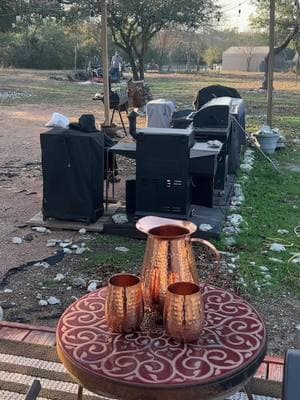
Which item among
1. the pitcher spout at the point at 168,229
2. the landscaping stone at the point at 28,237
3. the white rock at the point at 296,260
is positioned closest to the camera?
the pitcher spout at the point at 168,229

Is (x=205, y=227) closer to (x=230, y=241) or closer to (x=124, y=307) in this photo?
(x=230, y=241)

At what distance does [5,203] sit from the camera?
5.55 m

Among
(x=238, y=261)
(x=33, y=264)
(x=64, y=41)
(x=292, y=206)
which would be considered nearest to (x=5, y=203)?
(x=33, y=264)

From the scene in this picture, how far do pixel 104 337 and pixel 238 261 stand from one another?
2621 mm

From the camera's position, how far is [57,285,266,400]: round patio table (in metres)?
1.43

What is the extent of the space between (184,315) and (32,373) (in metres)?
1.26

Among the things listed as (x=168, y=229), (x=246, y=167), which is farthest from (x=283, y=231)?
(x=168, y=229)

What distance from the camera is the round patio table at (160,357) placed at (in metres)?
1.43

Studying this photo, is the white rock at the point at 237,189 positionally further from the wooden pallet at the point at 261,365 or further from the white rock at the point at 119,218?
the wooden pallet at the point at 261,365

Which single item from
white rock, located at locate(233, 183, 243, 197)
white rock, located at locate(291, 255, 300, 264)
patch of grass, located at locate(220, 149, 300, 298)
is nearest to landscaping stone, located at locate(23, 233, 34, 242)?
patch of grass, located at locate(220, 149, 300, 298)

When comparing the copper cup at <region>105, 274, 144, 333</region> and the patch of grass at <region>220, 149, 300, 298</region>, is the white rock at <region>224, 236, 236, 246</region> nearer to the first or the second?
the patch of grass at <region>220, 149, 300, 298</region>

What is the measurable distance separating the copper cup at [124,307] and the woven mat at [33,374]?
87 centimetres

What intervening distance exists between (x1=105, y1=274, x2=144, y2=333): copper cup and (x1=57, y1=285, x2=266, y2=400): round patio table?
4cm

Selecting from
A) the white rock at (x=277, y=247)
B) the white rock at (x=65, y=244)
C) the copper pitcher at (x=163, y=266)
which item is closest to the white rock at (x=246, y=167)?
the white rock at (x=277, y=247)
